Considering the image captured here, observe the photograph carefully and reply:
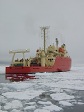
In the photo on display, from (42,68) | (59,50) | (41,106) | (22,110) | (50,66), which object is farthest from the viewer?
(59,50)

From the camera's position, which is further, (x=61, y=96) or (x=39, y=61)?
(x=39, y=61)

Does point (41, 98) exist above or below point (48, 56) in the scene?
below

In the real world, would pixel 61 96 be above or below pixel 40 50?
below

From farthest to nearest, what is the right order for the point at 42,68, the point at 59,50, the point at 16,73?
the point at 59,50 → the point at 42,68 → the point at 16,73

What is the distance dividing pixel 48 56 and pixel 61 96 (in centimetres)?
2165

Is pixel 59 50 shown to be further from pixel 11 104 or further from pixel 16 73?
pixel 11 104

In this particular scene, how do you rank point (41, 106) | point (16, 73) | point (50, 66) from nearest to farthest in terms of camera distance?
point (41, 106) → point (16, 73) → point (50, 66)

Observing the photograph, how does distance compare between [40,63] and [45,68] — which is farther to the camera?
[40,63]

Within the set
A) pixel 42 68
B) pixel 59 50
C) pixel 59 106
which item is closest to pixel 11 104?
pixel 59 106

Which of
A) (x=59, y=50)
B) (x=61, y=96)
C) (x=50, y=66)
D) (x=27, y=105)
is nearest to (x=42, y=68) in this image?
(x=50, y=66)

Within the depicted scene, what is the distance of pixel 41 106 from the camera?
28.6 feet

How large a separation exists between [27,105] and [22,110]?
0.86 meters

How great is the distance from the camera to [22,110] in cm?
801

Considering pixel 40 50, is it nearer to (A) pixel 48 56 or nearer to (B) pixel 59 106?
(A) pixel 48 56
